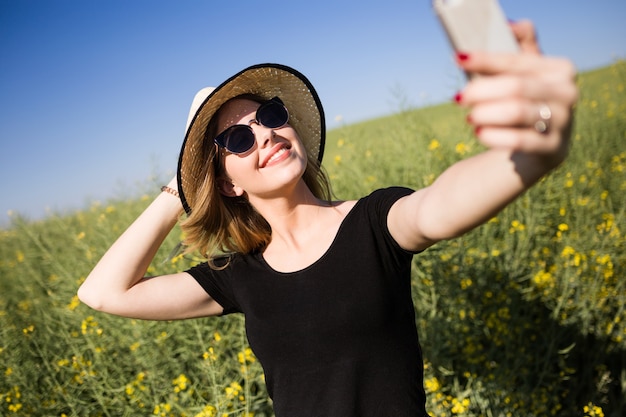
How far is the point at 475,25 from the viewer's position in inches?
22.1

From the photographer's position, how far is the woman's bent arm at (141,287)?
1.55 meters

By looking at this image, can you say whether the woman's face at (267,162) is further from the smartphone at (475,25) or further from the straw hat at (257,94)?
the smartphone at (475,25)

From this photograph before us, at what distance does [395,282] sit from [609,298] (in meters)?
2.12

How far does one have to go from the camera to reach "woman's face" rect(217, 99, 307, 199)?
1.41 meters

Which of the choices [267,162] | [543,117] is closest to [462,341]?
[267,162]

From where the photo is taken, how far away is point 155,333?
269 centimetres

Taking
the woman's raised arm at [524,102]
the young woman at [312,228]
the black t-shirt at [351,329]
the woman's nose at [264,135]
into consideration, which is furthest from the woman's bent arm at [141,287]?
the woman's raised arm at [524,102]

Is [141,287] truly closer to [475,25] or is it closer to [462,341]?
[475,25]

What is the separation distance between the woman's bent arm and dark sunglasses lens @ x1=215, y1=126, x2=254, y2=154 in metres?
0.33

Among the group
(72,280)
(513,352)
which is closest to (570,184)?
(513,352)

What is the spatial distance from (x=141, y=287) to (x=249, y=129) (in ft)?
1.97

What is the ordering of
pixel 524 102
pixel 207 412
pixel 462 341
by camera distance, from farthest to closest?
pixel 462 341 < pixel 207 412 < pixel 524 102

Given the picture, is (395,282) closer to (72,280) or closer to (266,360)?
(266,360)

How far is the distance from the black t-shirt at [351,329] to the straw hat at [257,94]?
1.58ft
